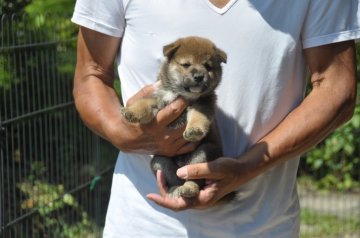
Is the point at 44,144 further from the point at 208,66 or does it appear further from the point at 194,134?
the point at 194,134

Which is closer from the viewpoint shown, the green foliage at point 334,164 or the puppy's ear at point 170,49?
the puppy's ear at point 170,49

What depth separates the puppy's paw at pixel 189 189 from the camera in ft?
8.12

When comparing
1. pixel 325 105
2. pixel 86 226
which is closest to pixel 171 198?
pixel 325 105

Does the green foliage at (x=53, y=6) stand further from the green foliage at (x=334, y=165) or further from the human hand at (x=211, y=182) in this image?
the human hand at (x=211, y=182)

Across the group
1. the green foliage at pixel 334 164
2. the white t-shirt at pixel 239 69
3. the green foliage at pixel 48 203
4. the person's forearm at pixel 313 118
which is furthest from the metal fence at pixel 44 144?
the person's forearm at pixel 313 118

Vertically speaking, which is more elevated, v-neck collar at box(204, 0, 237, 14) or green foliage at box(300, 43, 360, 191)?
v-neck collar at box(204, 0, 237, 14)

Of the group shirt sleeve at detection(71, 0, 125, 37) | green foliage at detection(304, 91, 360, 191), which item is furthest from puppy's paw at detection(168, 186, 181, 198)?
green foliage at detection(304, 91, 360, 191)

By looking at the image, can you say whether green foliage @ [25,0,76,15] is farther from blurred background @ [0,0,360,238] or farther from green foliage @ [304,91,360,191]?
green foliage @ [304,91,360,191]

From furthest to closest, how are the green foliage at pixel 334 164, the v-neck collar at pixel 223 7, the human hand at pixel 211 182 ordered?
1. the green foliage at pixel 334 164
2. the v-neck collar at pixel 223 7
3. the human hand at pixel 211 182

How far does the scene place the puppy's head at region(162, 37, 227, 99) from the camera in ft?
8.64

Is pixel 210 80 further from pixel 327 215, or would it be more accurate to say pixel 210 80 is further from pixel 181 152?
pixel 327 215

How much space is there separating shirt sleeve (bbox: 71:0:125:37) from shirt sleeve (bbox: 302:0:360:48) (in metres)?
0.72

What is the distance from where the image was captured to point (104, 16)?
8.80 ft

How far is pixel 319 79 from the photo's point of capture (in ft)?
8.50
